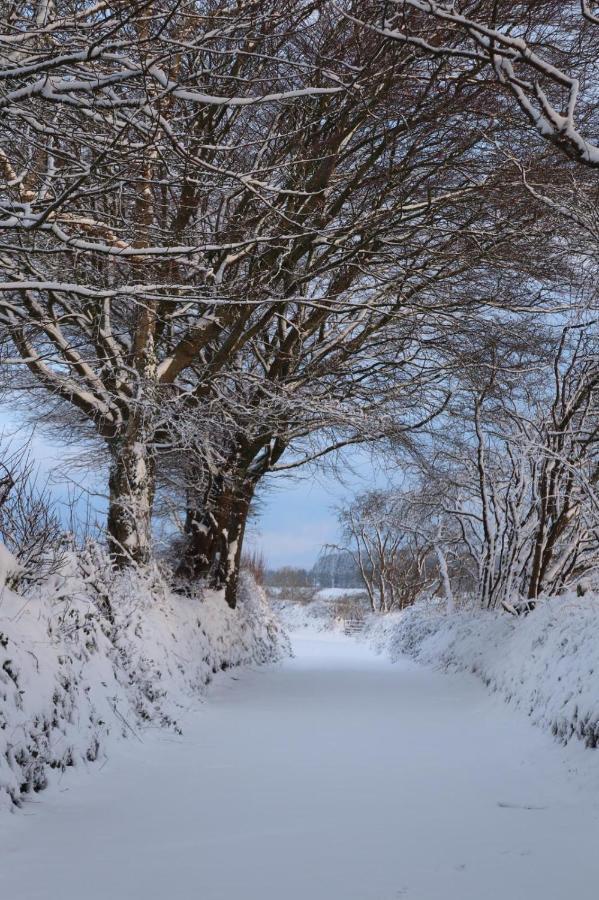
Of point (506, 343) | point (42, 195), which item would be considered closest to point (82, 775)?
point (42, 195)

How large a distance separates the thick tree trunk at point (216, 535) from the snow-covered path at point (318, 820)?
18.0 feet

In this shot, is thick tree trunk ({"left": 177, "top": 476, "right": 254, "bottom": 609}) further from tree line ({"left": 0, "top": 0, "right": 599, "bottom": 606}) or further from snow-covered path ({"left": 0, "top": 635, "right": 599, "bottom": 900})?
snow-covered path ({"left": 0, "top": 635, "right": 599, "bottom": 900})

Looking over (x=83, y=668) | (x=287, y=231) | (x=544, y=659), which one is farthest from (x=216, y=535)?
(x=83, y=668)

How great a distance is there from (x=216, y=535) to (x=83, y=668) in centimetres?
708

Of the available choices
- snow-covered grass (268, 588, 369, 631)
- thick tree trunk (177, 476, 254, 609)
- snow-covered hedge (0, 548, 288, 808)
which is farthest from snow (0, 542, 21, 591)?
snow-covered grass (268, 588, 369, 631)

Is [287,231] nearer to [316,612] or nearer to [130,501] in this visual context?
[130,501]

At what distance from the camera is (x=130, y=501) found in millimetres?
9156

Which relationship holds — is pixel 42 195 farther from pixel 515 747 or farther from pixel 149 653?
pixel 515 747

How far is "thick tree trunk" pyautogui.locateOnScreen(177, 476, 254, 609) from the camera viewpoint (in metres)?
11.9

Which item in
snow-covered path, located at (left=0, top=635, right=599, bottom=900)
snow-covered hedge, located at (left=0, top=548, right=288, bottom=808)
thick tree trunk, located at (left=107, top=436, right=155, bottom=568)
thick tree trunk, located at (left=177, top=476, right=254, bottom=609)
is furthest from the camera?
thick tree trunk, located at (left=177, top=476, right=254, bottom=609)

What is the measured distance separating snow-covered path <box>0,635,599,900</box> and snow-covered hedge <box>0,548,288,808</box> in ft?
0.71

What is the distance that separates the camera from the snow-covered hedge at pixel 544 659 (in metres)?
5.49

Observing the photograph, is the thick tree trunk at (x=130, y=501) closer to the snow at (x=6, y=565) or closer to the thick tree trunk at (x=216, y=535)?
the thick tree trunk at (x=216, y=535)

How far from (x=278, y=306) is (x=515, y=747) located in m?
6.10
